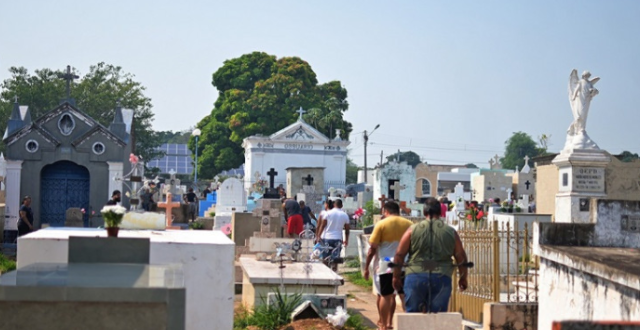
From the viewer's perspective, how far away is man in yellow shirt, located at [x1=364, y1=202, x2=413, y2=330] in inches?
367

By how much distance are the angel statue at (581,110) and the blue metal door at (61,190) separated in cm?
1483

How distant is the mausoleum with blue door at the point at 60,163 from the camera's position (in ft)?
90.0

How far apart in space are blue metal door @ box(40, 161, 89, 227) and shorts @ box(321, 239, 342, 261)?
13.9m

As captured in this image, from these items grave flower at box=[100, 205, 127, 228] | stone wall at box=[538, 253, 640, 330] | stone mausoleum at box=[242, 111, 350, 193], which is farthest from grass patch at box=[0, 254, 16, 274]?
stone mausoleum at box=[242, 111, 350, 193]

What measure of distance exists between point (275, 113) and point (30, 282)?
177ft

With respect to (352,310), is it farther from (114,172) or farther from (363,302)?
(114,172)

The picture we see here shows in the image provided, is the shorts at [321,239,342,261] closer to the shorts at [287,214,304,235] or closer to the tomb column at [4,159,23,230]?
the shorts at [287,214,304,235]

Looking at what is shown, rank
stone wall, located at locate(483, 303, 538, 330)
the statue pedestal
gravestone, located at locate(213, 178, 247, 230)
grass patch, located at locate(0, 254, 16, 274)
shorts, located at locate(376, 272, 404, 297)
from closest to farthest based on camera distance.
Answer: shorts, located at locate(376, 272, 404, 297) → stone wall, located at locate(483, 303, 538, 330) → grass patch, located at locate(0, 254, 16, 274) → the statue pedestal → gravestone, located at locate(213, 178, 247, 230)

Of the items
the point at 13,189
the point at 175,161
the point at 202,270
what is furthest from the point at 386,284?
the point at 175,161

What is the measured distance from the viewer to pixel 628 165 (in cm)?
2683

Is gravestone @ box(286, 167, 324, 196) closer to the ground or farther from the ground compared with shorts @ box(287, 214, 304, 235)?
farther from the ground

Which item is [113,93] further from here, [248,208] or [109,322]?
[109,322]

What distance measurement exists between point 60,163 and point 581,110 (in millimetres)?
16277

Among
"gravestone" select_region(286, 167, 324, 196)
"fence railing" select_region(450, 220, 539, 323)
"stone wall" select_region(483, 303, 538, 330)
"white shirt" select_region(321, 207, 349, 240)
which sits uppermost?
"gravestone" select_region(286, 167, 324, 196)
